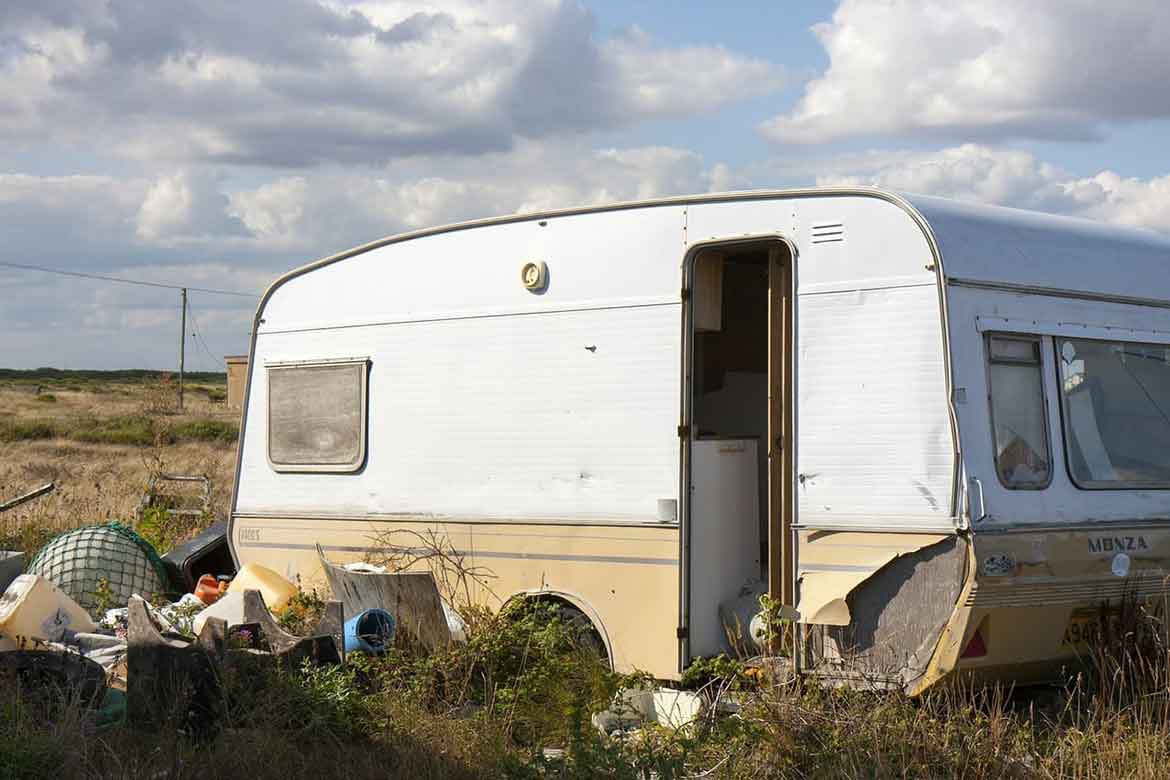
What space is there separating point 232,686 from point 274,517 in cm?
279

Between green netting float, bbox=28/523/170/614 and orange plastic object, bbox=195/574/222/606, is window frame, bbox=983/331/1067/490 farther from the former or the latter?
green netting float, bbox=28/523/170/614

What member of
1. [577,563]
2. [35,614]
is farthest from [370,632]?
[35,614]

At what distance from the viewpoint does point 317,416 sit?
9469mm

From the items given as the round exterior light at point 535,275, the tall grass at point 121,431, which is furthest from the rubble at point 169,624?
the tall grass at point 121,431

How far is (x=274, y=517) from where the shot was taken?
970 centimetres

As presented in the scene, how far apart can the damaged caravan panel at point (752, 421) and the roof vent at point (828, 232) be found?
13mm

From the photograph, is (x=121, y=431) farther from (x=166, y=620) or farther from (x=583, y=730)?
(x=583, y=730)

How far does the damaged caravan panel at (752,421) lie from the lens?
21.9 ft

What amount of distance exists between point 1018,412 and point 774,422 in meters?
1.26

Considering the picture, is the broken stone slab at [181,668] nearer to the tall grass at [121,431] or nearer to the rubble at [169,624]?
the rubble at [169,624]

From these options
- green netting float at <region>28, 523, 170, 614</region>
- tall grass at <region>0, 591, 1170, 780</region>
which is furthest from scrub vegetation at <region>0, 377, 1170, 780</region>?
green netting float at <region>28, 523, 170, 614</region>

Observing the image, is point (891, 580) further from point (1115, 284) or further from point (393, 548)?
point (393, 548)

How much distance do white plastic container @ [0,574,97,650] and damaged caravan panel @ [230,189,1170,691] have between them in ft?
4.60

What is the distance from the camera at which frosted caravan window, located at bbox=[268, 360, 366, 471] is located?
30.5 feet
